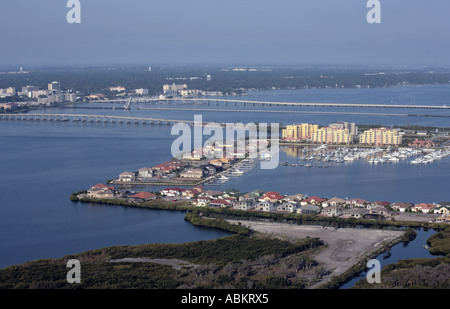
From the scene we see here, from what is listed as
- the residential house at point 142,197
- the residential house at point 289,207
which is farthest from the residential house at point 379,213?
the residential house at point 142,197

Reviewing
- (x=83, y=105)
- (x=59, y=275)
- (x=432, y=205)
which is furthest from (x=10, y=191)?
(x=83, y=105)

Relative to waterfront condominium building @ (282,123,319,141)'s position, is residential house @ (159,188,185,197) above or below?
below

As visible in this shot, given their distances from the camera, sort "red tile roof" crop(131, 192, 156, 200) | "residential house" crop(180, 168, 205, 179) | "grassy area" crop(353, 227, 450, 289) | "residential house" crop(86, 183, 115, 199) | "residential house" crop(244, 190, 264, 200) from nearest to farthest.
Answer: "grassy area" crop(353, 227, 450, 289), "residential house" crop(244, 190, 264, 200), "red tile roof" crop(131, 192, 156, 200), "residential house" crop(86, 183, 115, 199), "residential house" crop(180, 168, 205, 179)

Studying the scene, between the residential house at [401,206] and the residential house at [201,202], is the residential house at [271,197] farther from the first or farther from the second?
the residential house at [401,206]

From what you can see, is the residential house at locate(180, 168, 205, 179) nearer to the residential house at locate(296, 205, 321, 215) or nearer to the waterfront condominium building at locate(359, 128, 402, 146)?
the residential house at locate(296, 205, 321, 215)

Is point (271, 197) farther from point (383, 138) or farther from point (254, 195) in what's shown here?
point (383, 138)

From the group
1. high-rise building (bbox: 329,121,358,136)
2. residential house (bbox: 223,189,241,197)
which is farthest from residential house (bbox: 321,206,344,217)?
high-rise building (bbox: 329,121,358,136)

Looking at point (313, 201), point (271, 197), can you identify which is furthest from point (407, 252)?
point (271, 197)
